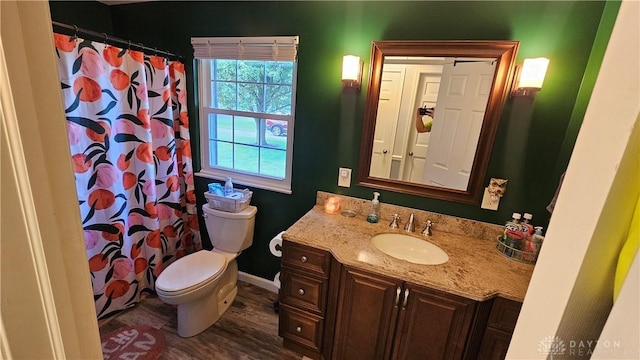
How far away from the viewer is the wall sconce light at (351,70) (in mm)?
1616

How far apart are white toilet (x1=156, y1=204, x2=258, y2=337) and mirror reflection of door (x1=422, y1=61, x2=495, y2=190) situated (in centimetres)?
135

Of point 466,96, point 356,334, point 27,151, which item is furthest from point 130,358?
point 466,96

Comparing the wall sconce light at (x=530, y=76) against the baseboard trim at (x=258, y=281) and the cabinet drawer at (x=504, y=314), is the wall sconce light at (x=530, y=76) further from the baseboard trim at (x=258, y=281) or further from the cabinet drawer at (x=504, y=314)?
the baseboard trim at (x=258, y=281)

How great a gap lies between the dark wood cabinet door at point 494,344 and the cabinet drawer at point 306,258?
78 cm

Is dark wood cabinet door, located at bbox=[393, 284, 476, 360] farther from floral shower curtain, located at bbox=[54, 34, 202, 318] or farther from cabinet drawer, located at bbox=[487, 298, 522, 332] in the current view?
floral shower curtain, located at bbox=[54, 34, 202, 318]

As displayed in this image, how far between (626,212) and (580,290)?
0.37 ft

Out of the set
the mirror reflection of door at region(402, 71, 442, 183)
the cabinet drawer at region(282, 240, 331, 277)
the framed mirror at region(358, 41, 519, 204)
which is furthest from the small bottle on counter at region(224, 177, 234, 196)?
the mirror reflection of door at region(402, 71, 442, 183)

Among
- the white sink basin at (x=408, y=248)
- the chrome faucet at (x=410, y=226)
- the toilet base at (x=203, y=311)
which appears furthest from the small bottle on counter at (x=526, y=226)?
the toilet base at (x=203, y=311)

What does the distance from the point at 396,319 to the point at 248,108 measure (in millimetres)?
1727

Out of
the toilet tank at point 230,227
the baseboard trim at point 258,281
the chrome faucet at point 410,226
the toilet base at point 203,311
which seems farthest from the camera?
the baseboard trim at point 258,281

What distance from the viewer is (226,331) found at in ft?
Result: 6.17

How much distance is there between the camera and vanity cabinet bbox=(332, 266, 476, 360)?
4.02ft

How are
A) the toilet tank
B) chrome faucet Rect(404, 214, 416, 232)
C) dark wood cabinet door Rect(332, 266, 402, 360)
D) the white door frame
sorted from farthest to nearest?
the toilet tank < chrome faucet Rect(404, 214, 416, 232) < dark wood cabinet door Rect(332, 266, 402, 360) < the white door frame

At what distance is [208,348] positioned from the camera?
1.75 metres
